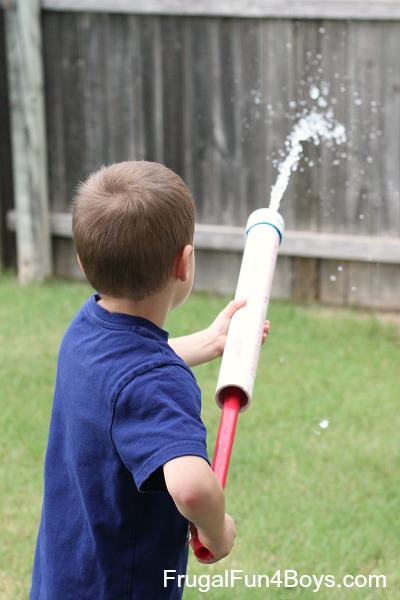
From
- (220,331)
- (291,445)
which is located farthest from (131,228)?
(291,445)

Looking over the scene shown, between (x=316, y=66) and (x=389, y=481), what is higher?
(x=316, y=66)

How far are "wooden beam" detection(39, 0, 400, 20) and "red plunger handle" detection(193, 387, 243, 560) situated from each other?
3426 millimetres

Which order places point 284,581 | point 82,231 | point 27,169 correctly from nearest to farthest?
1. point 82,231
2. point 284,581
3. point 27,169

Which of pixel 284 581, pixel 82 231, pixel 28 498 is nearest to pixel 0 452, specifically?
pixel 28 498

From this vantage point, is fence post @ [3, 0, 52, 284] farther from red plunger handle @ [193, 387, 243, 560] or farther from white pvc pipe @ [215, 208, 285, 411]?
red plunger handle @ [193, 387, 243, 560]

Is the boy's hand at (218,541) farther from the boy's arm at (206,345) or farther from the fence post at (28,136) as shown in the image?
the fence post at (28,136)

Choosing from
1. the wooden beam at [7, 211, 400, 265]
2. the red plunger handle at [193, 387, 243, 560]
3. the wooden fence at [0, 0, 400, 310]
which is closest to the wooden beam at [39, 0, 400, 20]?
the wooden fence at [0, 0, 400, 310]

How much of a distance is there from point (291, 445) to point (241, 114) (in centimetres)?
218

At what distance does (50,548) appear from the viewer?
1.84 meters

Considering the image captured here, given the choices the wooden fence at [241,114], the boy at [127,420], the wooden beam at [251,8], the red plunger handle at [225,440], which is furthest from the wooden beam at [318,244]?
the boy at [127,420]

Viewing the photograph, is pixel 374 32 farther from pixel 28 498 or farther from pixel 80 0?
pixel 28 498

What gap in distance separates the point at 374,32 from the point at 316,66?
0.33 m

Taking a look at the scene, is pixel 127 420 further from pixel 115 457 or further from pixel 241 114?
pixel 241 114

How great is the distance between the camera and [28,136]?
18.5 feet
